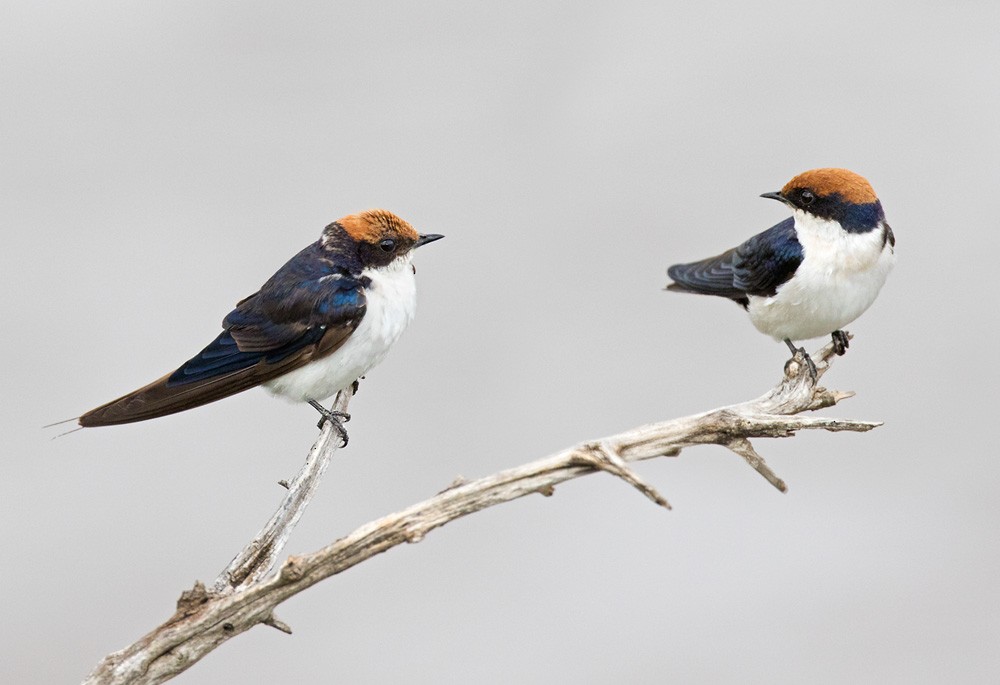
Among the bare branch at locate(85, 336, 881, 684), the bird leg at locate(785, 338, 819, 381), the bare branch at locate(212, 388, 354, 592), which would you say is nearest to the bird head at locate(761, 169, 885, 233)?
the bird leg at locate(785, 338, 819, 381)

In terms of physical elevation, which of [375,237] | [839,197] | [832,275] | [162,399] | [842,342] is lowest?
[842,342]

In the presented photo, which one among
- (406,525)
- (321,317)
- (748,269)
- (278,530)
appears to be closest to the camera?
(406,525)

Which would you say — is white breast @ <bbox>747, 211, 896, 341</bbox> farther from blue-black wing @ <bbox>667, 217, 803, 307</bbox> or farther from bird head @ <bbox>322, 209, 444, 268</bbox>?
bird head @ <bbox>322, 209, 444, 268</bbox>

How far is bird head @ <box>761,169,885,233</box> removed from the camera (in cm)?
377

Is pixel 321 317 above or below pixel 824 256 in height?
above

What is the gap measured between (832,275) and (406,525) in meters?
1.58

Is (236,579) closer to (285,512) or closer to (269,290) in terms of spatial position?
(285,512)

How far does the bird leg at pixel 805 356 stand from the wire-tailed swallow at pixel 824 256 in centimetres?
5

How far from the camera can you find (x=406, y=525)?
318 centimetres

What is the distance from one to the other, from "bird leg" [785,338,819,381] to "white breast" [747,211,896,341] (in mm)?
83

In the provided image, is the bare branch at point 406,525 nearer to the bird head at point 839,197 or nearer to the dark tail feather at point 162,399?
the dark tail feather at point 162,399

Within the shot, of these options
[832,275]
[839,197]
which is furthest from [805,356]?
[839,197]

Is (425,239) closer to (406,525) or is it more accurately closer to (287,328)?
(287,328)

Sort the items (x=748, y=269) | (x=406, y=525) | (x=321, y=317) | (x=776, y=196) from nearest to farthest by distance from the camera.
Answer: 1. (x=406, y=525)
2. (x=321, y=317)
3. (x=776, y=196)
4. (x=748, y=269)
